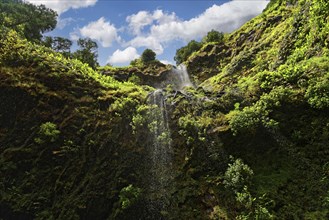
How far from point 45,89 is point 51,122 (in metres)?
2.61

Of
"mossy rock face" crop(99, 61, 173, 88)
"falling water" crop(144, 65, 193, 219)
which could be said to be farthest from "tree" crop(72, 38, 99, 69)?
"falling water" crop(144, 65, 193, 219)

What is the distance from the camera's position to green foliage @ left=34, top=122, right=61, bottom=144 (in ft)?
54.7

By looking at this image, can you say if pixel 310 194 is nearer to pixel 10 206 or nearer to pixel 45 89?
pixel 10 206

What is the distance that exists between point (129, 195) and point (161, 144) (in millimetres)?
3498

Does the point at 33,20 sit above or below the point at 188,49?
above

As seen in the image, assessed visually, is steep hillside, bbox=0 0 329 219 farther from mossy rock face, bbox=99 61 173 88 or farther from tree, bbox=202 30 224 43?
tree, bbox=202 30 224 43

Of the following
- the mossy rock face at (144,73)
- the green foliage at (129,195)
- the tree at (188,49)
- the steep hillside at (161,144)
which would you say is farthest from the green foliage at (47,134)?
the tree at (188,49)

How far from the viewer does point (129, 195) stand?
47.8ft

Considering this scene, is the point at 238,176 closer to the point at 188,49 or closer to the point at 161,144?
the point at 161,144

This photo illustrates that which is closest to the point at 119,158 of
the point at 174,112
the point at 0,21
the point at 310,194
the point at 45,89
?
the point at 174,112

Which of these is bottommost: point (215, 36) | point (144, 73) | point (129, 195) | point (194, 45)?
point (129, 195)

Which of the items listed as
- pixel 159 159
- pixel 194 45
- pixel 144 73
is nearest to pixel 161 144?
pixel 159 159

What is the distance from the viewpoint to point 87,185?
1545 cm

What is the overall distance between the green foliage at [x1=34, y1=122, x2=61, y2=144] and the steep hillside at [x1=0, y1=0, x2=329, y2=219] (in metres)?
0.05
